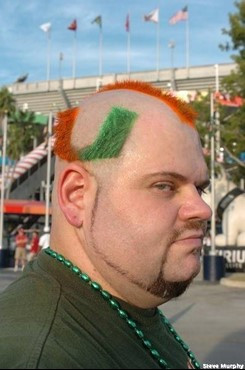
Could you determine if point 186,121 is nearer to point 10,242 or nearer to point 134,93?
point 134,93

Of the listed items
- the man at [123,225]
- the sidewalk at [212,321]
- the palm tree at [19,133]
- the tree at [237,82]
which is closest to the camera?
the man at [123,225]

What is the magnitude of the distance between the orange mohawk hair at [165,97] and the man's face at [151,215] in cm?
9

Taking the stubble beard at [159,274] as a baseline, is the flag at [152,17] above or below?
above

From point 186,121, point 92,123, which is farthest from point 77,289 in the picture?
point 186,121

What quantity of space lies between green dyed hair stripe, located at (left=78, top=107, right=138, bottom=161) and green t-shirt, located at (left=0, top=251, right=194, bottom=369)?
0.25m

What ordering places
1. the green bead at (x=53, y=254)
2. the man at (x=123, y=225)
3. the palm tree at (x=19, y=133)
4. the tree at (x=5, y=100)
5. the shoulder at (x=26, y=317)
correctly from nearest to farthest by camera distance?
the shoulder at (x=26, y=317) → the man at (x=123, y=225) → the green bead at (x=53, y=254) → the tree at (x=5, y=100) → the palm tree at (x=19, y=133)

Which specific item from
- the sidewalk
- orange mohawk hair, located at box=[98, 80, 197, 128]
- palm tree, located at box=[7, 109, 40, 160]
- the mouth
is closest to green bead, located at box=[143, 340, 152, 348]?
the mouth

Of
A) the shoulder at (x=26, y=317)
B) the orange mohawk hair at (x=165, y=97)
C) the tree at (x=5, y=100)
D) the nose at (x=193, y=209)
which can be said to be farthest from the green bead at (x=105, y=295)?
the tree at (x=5, y=100)

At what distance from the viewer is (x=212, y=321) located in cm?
1015

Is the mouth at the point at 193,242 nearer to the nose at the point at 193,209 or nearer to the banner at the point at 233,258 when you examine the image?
the nose at the point at 193,209

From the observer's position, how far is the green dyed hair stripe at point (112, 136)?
4.22 feet

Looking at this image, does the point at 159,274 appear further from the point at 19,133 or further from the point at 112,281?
the point at 19,133

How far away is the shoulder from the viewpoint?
1.00 meters

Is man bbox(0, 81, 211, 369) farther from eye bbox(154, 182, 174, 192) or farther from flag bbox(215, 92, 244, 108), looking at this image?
flag bbox(215, 92, 244, 108)
